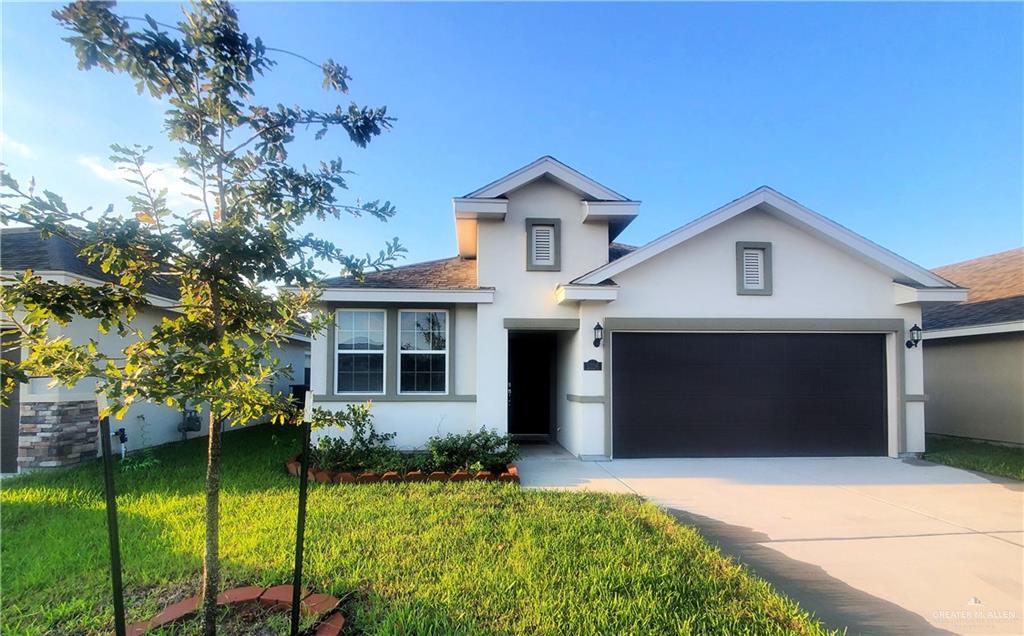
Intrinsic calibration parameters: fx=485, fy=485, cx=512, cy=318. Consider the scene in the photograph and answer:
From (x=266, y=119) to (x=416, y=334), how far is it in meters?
6.80

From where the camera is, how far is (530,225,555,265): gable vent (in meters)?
9.95

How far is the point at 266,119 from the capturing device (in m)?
3.25

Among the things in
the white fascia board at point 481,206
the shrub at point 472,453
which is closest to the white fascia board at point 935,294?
the white fascia board at point 481,206

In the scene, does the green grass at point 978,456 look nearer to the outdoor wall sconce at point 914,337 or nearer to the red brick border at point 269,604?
the outdoor wall sconce at point 914,337

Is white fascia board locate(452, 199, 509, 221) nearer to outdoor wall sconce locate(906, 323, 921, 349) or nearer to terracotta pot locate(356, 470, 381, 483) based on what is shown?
terracotta pot locate(356, 470, 381, 483)

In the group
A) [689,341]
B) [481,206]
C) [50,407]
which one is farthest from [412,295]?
[50,407]

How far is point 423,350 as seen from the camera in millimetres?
9805

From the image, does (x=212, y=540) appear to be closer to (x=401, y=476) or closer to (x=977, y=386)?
(x=401, y=476)

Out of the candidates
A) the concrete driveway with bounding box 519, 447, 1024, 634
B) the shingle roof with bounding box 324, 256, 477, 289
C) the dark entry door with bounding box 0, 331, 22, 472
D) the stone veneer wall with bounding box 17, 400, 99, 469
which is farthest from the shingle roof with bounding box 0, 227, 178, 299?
the concrete driveway with bounding box 519, 447, 1024, 634

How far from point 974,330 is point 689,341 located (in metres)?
6.85

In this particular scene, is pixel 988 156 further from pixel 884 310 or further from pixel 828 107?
pixel 884 310

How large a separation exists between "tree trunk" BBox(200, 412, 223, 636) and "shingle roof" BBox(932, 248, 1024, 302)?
1583 cm

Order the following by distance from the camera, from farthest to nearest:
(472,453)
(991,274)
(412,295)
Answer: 1. (991,274)
2. (412,295)
3. (472,453)

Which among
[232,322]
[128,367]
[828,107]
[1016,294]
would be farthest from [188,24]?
[1016,294]
